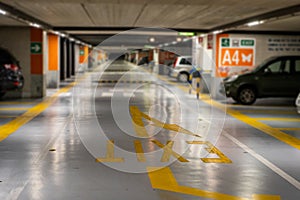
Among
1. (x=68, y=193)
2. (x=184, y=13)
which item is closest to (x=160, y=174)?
(x=68, y=193)

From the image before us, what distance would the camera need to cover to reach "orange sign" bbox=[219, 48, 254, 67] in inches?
762

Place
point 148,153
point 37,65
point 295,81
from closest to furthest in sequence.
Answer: point 148,153, point 295,81, point 37,65

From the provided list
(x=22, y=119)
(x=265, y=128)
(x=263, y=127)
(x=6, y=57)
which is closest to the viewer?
(x=265, y=128)

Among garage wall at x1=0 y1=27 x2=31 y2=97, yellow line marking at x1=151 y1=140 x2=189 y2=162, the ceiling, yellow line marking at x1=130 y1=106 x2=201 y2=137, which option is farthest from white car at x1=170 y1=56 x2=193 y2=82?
yellow line marking at x1=151 y1=140 x2=189 y2=162

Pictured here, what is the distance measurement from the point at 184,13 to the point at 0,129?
6471 millimetres

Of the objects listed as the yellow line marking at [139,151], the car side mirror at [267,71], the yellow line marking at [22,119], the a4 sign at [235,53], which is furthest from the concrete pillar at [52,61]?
the yellow line marking at [139,151]

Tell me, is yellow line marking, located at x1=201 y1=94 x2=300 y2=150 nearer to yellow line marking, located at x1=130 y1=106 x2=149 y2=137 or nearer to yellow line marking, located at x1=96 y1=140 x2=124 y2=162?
yellow line marking, located at x1=130 y1=106 x2=149 y2=137

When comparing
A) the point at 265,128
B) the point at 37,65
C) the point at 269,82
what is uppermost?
the point at 37,65

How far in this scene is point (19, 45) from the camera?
17.9m

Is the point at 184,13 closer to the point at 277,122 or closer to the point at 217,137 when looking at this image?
the point at 277,122

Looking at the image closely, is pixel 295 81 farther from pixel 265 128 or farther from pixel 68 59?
pixel 68 59

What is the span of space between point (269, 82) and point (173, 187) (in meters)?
11.0

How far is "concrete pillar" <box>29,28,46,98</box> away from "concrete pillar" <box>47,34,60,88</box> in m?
4.97

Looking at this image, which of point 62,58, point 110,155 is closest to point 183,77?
point 62,58
